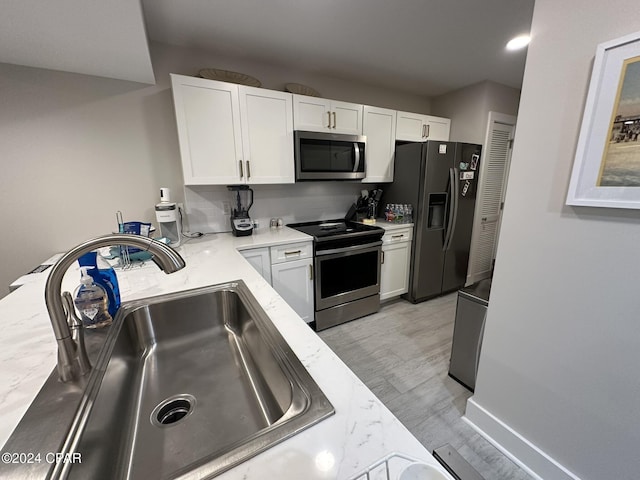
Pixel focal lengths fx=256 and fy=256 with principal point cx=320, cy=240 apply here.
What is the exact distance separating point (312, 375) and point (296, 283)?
160 cm

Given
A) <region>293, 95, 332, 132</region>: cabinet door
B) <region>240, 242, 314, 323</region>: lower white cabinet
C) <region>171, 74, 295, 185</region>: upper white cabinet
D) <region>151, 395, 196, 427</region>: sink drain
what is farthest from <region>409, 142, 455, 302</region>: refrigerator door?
<region>151, 395, 196, 427</region>: sink drain

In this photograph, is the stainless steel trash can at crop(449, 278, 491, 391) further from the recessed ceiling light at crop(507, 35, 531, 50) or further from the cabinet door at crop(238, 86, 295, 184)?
the recessed ceiling light at crop(507, 35, 531, 50)

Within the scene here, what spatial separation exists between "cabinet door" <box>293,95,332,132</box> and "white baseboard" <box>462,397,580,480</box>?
237 cm

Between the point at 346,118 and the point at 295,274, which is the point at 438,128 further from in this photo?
the point at 295,274

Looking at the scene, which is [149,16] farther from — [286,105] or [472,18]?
[472,18]

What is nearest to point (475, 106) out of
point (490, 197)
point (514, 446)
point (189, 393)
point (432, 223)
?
point (490, 197)

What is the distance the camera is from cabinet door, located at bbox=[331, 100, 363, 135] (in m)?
2.44

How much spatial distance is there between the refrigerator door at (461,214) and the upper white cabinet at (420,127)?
0.49 m

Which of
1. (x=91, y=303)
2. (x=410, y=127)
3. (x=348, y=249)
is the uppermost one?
(x=410, y=127)

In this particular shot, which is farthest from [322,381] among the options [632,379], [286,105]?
[286,105]

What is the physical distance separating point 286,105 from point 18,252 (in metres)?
2.29

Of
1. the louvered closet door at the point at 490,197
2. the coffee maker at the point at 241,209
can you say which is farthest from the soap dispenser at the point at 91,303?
the louvered closet door at the point at 490,197

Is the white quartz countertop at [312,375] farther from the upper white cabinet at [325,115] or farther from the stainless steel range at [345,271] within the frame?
the upper white cabinet at [325,115]

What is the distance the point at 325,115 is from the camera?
7.88ft
